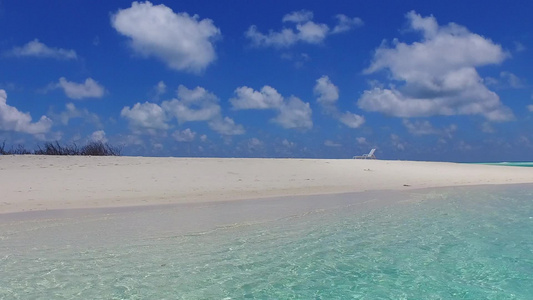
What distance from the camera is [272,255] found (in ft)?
19.8

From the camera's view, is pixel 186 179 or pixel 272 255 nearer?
pixel 272 255

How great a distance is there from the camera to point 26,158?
58.4 feet

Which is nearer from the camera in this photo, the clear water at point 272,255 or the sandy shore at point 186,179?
the clear water at point 272,255

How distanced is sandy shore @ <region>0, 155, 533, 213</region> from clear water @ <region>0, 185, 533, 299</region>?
2.67 meters

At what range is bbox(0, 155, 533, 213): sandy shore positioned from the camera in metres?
12.2

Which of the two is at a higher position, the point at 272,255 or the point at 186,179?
the point at 186,179

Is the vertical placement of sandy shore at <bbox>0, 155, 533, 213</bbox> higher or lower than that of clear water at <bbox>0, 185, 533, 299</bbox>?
higher

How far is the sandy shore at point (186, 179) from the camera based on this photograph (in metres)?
12.2

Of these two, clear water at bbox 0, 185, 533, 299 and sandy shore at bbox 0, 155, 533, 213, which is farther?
sandy shore at bbox 0, 155, 533, 213

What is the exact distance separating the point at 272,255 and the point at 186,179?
988 centimetres

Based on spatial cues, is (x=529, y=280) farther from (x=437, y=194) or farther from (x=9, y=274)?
(x=437, y=194)

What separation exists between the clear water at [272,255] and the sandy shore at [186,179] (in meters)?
2.67

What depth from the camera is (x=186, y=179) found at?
15.5m

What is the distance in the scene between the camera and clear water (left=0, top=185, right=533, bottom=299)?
4.65 metres
